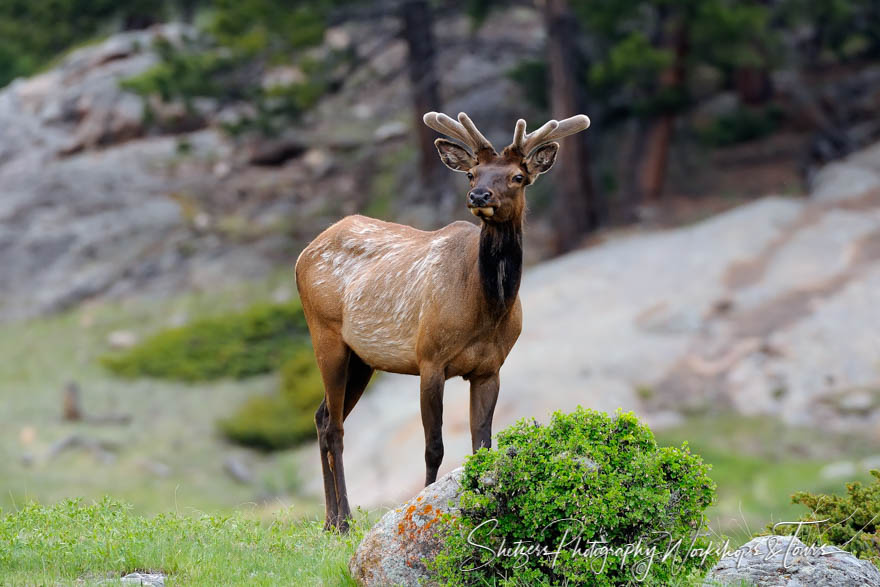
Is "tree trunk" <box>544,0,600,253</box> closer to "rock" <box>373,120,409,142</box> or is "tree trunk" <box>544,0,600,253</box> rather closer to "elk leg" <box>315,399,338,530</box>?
"rock" <box>373,120,409,142</box>

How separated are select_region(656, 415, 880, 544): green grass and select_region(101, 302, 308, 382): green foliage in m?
9.96

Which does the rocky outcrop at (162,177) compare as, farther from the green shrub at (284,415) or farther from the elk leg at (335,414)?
the elk leg at (335,414)

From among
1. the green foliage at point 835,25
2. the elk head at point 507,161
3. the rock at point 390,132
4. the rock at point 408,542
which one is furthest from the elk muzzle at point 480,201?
the rock at point 390,132

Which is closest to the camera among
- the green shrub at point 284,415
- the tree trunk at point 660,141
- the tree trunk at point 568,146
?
the green shrub at point 284,415

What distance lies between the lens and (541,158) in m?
7.36

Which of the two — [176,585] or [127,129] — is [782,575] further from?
[127,129]

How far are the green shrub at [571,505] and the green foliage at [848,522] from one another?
1593 millimetres

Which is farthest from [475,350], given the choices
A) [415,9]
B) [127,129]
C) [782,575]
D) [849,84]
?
[127,129]

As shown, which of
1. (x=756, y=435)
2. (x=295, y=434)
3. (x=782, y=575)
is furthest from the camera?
(x=295, y=434)

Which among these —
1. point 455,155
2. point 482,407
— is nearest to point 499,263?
point 455,155

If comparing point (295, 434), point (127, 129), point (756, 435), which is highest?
point (127, 129)

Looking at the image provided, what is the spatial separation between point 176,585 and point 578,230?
20.0 m

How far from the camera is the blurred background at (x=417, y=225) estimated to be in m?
19.5

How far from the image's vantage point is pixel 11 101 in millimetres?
33875
